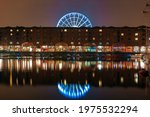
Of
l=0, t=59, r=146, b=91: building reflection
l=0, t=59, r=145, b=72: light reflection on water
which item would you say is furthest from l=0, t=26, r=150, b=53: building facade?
l=0, t=59, r=146, b=91: building reflection

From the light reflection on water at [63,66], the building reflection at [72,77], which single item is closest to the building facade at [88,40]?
the light reflection on water at [63,66]

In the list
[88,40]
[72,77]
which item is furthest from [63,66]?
[88,40]

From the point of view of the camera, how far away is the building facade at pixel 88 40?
318ft

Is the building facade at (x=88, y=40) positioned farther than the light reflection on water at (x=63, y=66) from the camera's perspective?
Yes

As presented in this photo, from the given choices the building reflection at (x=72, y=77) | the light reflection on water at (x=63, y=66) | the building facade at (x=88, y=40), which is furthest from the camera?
the building facade at (x=88, y=40)

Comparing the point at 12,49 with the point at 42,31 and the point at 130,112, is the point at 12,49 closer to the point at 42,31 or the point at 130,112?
the point at 42,31

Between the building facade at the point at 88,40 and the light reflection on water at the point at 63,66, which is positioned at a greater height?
the building facade at the point at 88,40

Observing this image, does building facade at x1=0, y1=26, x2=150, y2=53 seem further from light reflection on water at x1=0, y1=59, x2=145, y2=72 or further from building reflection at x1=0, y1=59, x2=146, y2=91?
building reflection at x1=0, y1=59, x2=146, y2=91

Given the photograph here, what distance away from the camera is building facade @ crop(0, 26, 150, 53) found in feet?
318

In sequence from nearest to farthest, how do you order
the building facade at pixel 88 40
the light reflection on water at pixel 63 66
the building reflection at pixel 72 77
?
1. the building reflection at pixel 72 77
2. the light reflection on water at pixel 63 66
3. the building facade at pixel 88 40

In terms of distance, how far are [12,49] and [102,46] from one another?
83.6ft

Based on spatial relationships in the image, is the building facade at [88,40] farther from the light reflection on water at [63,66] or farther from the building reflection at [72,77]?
the building reflection at [72,77]

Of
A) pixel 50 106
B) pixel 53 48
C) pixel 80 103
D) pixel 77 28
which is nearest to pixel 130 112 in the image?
pixel 80 103

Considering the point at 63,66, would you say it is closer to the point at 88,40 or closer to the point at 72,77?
the point at 72,77
